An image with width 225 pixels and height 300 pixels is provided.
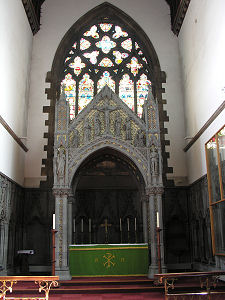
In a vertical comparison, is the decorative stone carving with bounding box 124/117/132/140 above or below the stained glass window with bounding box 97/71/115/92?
below

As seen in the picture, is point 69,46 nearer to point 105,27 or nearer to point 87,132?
point 105,27

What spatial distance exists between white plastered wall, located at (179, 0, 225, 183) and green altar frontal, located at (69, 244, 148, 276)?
360cm

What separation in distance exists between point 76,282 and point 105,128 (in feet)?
16.9

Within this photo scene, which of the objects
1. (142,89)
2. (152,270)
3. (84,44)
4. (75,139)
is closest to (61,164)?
(75,139)

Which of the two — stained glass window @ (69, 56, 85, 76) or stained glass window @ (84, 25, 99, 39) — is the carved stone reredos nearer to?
stained glass window @ (69, 56, 85, 76)

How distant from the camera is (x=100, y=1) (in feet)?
55.4

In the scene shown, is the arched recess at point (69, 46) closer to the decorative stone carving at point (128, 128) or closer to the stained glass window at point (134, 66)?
the stained glass window at point (134, 66)

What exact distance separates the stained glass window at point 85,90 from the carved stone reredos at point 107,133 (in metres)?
3.01

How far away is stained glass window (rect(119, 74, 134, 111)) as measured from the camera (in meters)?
Answer: 16.2

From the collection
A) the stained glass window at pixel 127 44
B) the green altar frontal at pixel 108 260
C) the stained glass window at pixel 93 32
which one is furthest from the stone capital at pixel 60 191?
the stained glass window at pixel 93 32

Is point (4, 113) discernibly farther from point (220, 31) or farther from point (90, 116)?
A: point (220, 31)

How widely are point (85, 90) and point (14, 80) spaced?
3.86 m

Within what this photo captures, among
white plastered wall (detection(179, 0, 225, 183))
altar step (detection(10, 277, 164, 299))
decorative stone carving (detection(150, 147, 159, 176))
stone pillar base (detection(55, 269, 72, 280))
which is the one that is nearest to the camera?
altar step (detection(10, 277, 164, 299))

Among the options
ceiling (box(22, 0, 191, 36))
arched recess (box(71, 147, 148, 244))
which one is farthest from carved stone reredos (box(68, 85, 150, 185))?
ceiling (box(22, 0, 191, 36))
